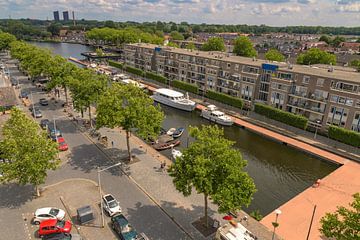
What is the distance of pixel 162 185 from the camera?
1495 inches

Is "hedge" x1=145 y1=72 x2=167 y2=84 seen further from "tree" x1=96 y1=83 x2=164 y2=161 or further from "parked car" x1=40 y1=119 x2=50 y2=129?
"tree" x1=96 y1=83 x2=164 y2=161

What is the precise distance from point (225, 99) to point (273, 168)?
102 ft

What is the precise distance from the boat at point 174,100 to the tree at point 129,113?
34.1m

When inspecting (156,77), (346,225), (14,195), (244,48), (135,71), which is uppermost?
(244,48)

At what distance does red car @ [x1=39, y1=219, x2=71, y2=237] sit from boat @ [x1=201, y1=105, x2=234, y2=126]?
45154mm

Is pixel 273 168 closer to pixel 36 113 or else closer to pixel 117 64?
pixel 36 113

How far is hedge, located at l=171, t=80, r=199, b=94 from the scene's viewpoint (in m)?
85.9

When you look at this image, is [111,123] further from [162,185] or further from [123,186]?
[162,185]

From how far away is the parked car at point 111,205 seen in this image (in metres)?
31.6

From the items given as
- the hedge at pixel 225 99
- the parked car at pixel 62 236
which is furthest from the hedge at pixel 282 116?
the parked car at pixel 62 236

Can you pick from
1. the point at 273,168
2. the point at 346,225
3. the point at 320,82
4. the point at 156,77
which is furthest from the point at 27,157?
the point at 156,77

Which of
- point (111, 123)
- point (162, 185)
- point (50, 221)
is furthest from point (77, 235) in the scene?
point (111, 123)

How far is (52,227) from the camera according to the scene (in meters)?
28.5

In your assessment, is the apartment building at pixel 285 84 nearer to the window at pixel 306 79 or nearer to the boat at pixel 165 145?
Answer: the window at pixel 306 79
